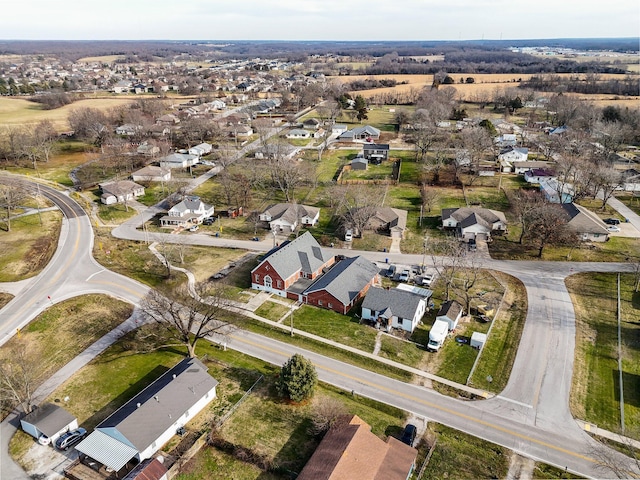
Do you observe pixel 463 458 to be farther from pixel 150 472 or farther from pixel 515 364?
pixel 150 472

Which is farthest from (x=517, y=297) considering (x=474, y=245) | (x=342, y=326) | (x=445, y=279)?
(x=342, y=326)

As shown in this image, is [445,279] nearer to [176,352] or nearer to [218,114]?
[176,352]

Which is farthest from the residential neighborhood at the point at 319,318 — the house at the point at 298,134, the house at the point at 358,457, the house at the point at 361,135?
the house at the point at 298,134

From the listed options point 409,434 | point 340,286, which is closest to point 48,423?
point 409,434

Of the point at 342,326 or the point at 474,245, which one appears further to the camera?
the point at 474,245

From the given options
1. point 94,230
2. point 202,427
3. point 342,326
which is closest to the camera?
point 202,427

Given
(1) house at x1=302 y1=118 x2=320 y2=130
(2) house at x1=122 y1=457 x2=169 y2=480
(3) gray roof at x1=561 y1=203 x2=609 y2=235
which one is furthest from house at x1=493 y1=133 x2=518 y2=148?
(2) house at x1=122 y1=457 x2=169 y2=480

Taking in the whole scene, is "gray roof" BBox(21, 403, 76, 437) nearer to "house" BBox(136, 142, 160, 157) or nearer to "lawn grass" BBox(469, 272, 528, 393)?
"lawn grass" BBox(469, 272, 528, 393)

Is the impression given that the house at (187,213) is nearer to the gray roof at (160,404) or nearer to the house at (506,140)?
the gray roof at (160,404)

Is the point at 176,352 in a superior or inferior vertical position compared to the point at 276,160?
inferior
